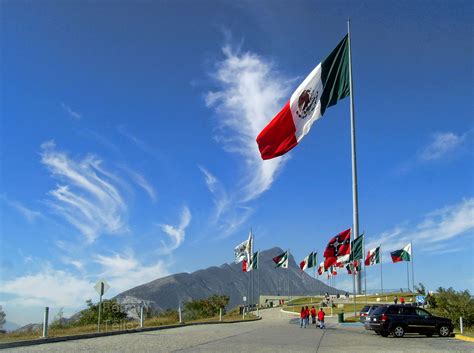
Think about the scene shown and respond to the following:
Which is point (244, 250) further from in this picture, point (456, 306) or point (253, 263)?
point (456, 306)

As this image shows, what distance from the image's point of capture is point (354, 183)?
235 ft

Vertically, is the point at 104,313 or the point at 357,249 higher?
the point at 357,249

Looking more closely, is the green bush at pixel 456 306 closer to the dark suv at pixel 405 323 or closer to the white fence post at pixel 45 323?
the dark suv at pixel 405 323

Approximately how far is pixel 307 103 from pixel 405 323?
1361 centimetres

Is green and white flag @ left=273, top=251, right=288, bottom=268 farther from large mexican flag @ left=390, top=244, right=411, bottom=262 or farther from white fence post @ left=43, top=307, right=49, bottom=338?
white fence post @ left=43, top=307, right=49, bottom=338

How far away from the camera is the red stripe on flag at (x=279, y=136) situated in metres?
19.0

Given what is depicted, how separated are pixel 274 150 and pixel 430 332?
580 inches

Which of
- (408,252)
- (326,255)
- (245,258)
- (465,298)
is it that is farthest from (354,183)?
(465,298)

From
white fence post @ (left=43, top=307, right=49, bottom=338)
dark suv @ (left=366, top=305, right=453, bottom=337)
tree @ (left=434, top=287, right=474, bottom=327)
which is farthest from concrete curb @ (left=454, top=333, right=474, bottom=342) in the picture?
white fence post @ (left=43, top=307, right=49, bottom=338)

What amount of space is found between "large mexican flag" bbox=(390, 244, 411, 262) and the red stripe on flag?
193ft

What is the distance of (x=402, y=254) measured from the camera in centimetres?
7431

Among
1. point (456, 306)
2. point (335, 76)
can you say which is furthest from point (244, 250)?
point (335, 76)

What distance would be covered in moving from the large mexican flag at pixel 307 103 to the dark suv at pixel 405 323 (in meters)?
12.2

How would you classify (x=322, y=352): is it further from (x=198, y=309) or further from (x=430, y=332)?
(x=198, y=309)
